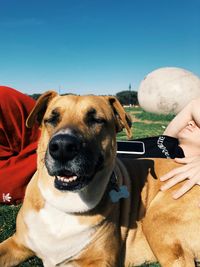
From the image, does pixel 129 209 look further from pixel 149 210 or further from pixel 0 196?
pixel 0 196

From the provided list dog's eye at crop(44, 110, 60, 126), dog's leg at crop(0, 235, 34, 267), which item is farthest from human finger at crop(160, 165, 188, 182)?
dog's leg at crop(0, 235, 34, 267)

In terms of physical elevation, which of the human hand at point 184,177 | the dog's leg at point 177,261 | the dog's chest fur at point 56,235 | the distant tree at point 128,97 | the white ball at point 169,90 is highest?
the human hand at point 184,177

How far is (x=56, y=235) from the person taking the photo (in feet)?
11.9

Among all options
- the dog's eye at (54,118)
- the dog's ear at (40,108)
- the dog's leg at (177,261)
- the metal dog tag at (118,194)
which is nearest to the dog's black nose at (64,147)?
the dog's eye at (54,118)

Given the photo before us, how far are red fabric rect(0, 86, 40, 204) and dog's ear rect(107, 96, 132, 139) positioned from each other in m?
1.67

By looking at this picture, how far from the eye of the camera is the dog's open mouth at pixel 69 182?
11.4 ft

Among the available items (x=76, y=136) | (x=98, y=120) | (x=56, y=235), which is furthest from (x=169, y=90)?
(x=76, y=136)

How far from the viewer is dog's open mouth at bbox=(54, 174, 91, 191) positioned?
11.4 ft

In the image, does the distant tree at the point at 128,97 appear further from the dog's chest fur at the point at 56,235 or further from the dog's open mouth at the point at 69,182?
the dog's open mouth at the point at 69,182

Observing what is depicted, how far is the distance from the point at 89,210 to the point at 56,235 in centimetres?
39

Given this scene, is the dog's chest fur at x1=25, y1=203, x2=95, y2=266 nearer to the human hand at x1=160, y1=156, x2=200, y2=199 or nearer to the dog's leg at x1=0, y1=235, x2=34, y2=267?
the dog's leg at x1=0, y1=235, x2=34, y2=267

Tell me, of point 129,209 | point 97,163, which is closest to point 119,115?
point 97,163

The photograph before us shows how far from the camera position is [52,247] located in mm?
3637

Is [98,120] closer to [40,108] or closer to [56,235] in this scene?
[40,108]
